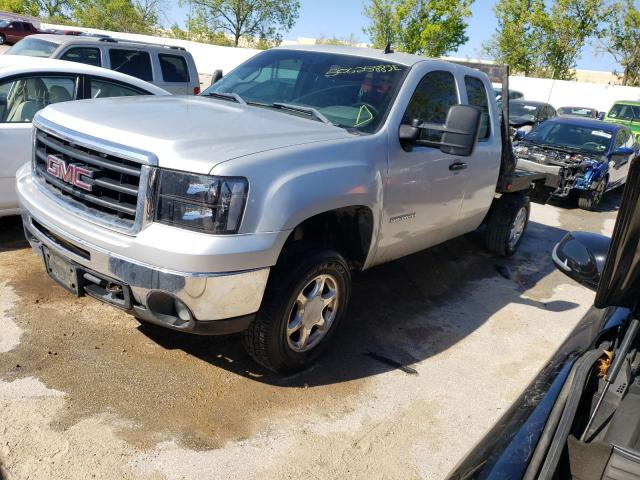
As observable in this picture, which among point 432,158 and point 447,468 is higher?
point 432,158

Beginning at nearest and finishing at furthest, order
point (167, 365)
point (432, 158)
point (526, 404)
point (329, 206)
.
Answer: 1. point (526, 404)
2. point (329, 206)
3. point (167, 365)
4. point (432, 158)

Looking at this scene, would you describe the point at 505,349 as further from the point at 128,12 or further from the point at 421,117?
the point at 128,12

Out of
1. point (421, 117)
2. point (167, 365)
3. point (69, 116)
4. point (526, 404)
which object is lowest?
point (167, 365)

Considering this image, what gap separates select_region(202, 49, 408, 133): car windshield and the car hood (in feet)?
0.88

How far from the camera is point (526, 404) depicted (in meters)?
1.89

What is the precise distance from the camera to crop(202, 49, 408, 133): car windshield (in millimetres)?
3912

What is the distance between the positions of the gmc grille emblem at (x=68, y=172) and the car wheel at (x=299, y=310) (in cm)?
115

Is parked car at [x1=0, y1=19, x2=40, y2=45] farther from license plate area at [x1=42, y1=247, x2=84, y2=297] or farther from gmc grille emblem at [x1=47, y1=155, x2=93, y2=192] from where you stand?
license plate area at [x1=42, y1=247, x2=84, y2=297]

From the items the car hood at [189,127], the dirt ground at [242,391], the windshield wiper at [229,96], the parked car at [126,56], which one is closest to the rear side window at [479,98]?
the dirt ground at [242,391]

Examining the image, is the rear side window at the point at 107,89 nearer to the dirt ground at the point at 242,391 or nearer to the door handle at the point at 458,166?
the dirt ground at the point at 242,391

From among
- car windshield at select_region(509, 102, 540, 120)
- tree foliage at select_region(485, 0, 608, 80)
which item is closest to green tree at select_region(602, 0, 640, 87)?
tree foliage at select_region(485, 0, 608, 80)

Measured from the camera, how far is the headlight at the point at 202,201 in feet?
9.08

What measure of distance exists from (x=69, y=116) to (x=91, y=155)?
0.42 m

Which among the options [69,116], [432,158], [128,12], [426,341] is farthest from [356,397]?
[128,12]
